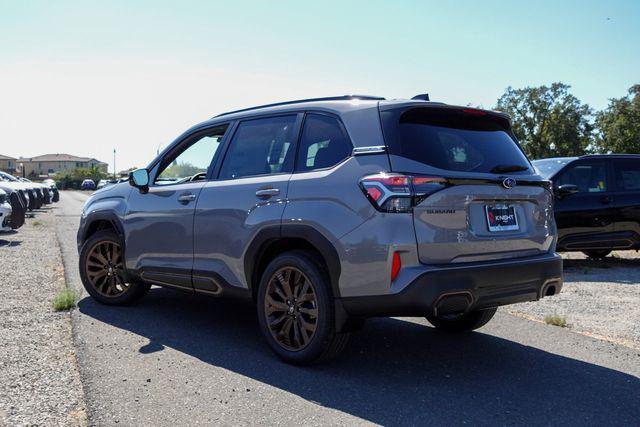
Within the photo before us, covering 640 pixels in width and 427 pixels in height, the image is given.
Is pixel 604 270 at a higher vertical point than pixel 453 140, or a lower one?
lower

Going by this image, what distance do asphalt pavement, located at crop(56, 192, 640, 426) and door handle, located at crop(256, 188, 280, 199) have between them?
1.24 m

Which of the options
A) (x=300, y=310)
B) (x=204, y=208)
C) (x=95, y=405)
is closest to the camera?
(x=95, y=405)

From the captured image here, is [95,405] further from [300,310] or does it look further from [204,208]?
[204,208]

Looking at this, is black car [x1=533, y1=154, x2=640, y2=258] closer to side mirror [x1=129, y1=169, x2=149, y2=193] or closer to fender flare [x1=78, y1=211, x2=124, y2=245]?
side mirror [x1=129, y1=169, x2=149, y2=193]

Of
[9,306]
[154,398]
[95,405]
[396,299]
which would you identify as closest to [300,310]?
[396,299]

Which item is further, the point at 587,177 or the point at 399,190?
the point at 587,177

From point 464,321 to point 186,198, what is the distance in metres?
2.71

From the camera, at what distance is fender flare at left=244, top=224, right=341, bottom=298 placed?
4.04m

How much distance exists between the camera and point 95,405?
11.6 feet

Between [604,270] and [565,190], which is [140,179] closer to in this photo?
[565,190]

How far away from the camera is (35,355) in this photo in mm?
4500

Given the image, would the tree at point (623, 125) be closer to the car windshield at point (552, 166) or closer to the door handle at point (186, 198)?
the car windshield at point (552, 166)

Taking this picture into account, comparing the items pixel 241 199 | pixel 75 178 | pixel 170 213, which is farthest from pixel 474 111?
pixel 75 178

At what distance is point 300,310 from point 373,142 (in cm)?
131
